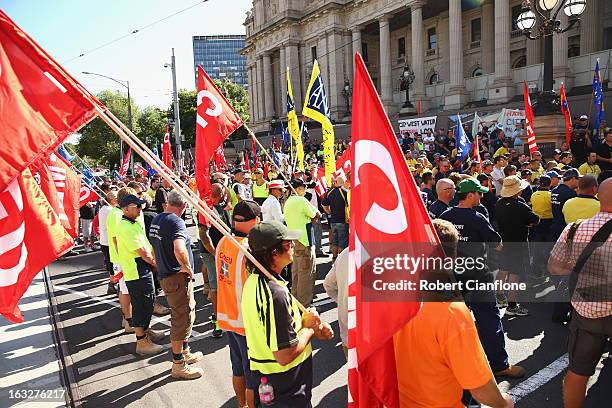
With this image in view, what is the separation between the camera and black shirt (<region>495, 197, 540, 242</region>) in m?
6.16

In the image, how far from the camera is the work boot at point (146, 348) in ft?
18.8

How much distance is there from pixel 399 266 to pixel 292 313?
85 cm

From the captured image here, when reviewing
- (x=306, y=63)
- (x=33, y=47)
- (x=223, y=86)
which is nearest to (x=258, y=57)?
(x=306, y=63)

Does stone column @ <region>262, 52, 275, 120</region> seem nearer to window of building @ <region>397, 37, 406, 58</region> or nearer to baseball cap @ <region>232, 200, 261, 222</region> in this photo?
window of building @ <region>397, 37, 406, 58</region>

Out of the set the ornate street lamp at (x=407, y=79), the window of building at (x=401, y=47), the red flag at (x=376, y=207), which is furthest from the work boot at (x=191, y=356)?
the window of building at (x=401, y=47)

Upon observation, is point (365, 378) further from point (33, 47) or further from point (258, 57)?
point (258, 57)

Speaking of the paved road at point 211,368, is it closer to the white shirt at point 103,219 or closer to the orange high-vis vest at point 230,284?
the orange high-vis vest at point 230,284

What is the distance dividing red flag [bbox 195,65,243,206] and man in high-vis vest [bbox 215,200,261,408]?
1.60 meters

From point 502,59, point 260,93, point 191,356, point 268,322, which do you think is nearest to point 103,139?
point 260,93

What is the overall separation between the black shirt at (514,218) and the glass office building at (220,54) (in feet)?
554

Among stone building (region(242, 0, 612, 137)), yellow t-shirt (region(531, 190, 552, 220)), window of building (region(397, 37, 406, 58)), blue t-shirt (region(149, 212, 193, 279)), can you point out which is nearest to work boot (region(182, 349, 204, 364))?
blue t-shirt (region(149, 212, 193, 279))

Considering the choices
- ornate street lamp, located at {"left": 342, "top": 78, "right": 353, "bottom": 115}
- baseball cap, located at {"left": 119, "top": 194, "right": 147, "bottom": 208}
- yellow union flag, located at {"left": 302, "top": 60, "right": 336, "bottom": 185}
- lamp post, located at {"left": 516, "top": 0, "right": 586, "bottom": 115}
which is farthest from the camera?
ornate street lamp, located at {"left": 342, "top": 78, "right": 353, "bottom": 115}

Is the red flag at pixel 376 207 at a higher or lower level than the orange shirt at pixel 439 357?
higher

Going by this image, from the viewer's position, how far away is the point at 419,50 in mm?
33531
